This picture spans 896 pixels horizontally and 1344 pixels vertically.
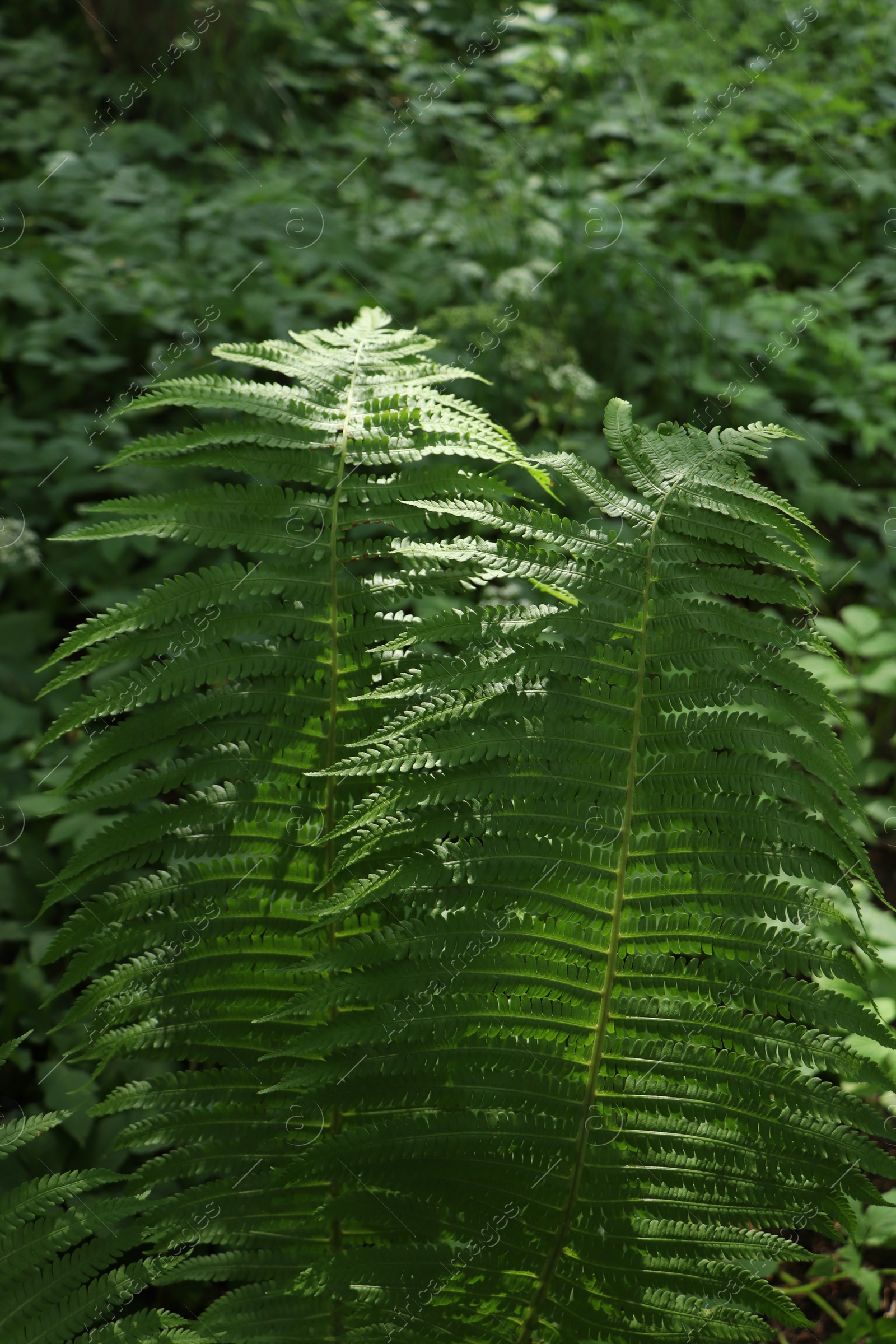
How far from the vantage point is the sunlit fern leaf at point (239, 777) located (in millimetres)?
1114

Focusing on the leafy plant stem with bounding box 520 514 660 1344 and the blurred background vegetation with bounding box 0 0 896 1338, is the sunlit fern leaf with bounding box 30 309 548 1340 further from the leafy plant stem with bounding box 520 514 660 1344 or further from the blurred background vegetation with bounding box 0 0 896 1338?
the blurred background vegetation with bounding box 0 0 896 1338

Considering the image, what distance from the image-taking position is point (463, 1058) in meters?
1.01

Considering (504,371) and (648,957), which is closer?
(648,957)

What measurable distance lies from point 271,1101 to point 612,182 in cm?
396

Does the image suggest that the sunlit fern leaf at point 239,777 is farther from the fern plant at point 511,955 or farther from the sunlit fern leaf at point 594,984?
the sunlit fern leaf at point 594,984

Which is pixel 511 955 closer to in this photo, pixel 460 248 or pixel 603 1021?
pixel 603 1021

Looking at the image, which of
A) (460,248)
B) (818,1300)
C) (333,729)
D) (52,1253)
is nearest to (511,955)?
(333,729)

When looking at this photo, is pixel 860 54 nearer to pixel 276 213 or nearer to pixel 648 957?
pixel 276 213

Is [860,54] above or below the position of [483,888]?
above

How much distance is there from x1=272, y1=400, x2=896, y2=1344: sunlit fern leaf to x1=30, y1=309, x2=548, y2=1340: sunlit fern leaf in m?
0.12

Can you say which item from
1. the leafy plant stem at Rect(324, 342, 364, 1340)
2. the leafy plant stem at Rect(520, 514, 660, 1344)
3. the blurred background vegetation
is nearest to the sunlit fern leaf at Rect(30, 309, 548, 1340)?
the leafy plant stem at Rect(324, 342, 364, 1340)

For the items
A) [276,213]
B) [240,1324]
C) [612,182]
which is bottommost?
[240,1324]

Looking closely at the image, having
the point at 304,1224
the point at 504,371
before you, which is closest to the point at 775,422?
the point at 504,371

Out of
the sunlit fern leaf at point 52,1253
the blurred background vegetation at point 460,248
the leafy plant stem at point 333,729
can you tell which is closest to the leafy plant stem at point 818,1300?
the blurred background vegetation at point 460,248
